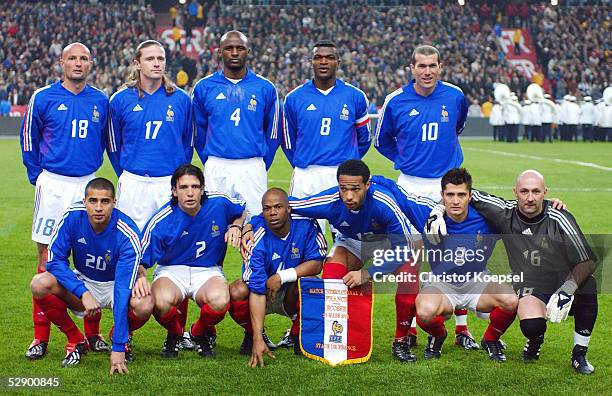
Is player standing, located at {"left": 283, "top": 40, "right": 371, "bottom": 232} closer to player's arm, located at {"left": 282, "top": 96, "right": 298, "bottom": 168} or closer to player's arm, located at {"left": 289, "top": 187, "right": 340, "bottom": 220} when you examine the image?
player's arm, located at {"left": 282, "top": 96, "right": 298, "bottom": 168}

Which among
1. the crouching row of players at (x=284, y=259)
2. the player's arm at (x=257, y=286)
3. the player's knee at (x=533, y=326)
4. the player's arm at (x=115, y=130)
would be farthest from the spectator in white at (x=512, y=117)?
the player's arm at (x=257, y=286)

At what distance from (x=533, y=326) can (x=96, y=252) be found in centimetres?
271

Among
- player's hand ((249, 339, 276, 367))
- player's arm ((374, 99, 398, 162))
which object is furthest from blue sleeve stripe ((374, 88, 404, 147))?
player's hand ((249, 339, 276, 367))

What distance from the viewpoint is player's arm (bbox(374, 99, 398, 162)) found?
6984 millimetres

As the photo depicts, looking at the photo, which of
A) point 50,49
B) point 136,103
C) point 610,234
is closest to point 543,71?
point 50,49

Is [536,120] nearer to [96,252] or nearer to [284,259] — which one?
[284,259]

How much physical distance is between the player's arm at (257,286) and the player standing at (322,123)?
1.18 m

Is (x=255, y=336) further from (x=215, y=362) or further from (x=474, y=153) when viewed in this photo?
(x=474, y=153)

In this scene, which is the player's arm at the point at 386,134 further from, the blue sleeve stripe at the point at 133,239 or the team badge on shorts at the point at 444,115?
the blue sleeve stripe at the point at 133,239

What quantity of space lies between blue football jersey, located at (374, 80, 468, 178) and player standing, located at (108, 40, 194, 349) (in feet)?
5.19

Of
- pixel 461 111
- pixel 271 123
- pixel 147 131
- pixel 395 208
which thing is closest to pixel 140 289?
pixel 147 131

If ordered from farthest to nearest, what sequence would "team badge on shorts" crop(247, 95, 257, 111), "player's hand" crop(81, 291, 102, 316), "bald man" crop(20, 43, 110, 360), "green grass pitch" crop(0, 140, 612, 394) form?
"team badge on shorts" crop(247, 95, 257, 111) → "bald man" crop(20, 43, 110, 360) → "player's hand" crop(81, 291, 102, 316) → "green grass pitch" crop(0, 140, 612, 394)

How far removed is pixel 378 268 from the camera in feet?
19.2

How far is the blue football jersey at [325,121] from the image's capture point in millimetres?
6914
